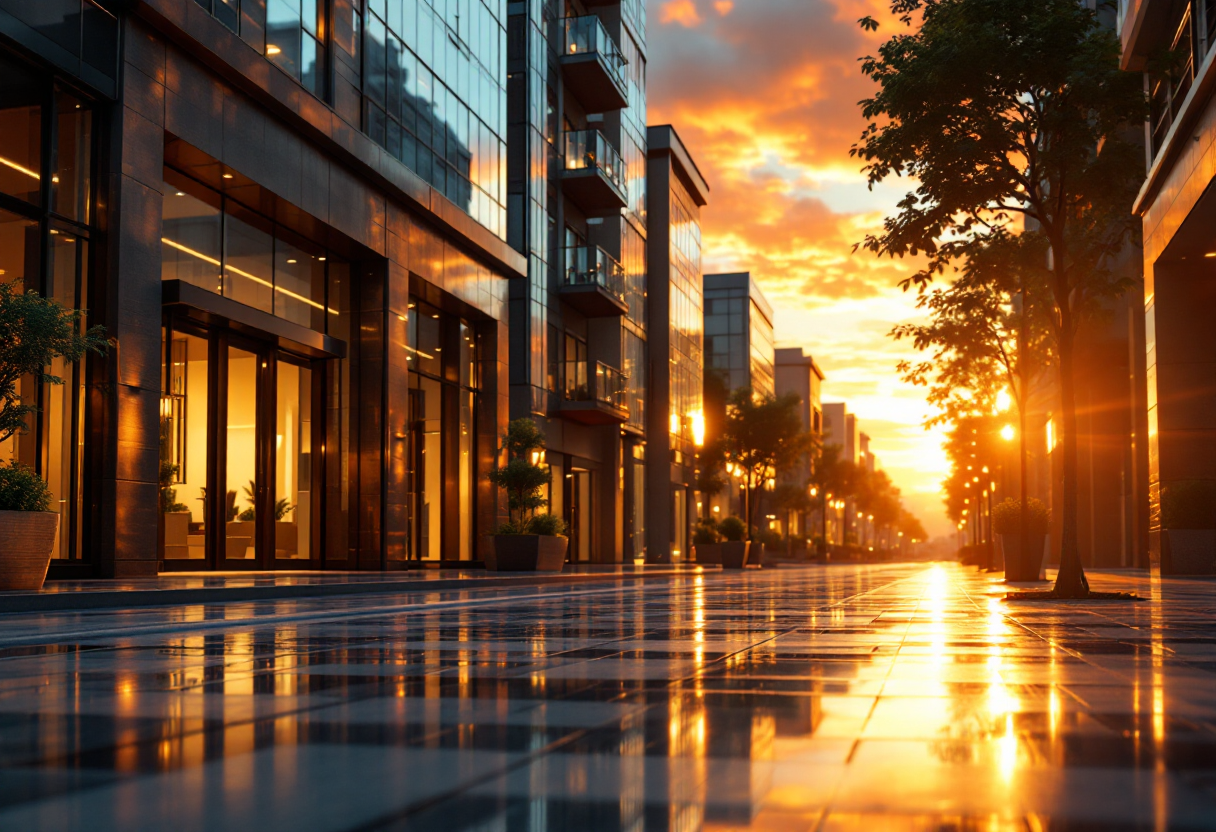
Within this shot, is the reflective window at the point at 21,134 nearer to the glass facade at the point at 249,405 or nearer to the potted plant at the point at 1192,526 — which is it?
Answer: the glass facade at the point at 249,405

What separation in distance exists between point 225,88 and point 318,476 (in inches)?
357

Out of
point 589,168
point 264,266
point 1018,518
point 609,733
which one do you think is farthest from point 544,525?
point 609,733

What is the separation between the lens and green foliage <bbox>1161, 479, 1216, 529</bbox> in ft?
→ 84.8

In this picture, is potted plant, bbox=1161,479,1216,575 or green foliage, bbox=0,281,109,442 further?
potted plant, bbox=1161,479,1216,575

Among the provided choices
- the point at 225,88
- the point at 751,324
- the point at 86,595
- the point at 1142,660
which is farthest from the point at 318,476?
the point at 751,324

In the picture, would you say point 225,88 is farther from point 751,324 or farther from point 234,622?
point 751,324

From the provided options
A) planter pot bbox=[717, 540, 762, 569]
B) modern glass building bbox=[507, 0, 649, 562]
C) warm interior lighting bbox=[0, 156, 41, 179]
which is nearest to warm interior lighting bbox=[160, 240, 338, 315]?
warm interior lighting bbox=[0, 156, 41, 179]

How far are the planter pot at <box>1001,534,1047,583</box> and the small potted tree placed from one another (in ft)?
62.6

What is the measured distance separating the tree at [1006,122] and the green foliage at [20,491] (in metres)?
11.7

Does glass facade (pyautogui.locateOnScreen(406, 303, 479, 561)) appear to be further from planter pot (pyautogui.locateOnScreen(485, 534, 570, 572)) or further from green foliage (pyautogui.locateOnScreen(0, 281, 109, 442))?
green foliage (pyautogui.locateOnScreen(0, 281, 109, 442))

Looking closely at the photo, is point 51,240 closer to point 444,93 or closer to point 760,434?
point 444,93

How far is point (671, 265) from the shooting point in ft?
180

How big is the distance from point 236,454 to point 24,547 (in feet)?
34.6

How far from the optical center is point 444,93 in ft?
98.3
